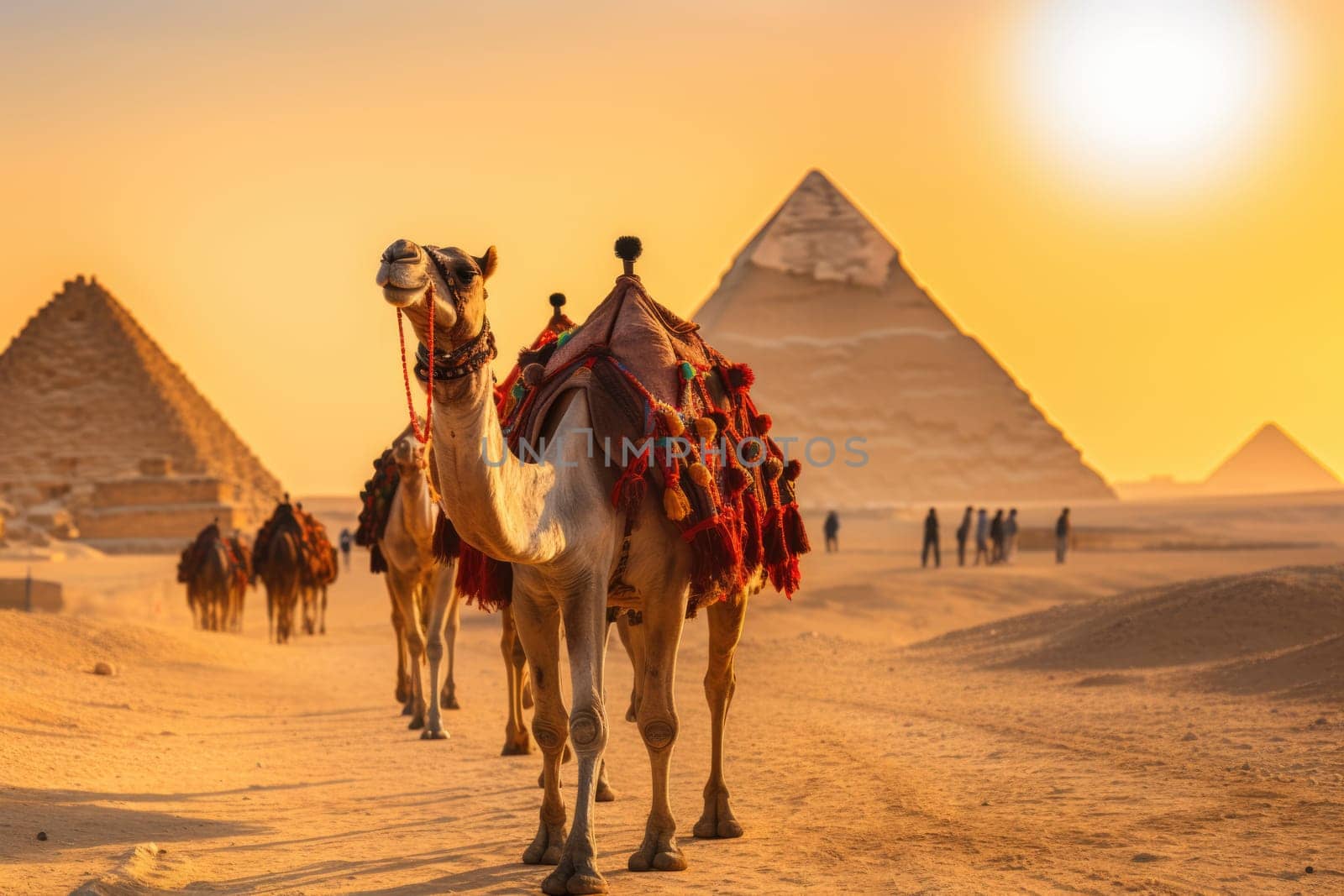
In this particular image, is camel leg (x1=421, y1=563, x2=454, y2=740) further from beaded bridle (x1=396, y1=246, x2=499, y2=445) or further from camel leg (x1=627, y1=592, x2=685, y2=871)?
beaded bridle (x1=396, y1=246, x2=499, y2=445)

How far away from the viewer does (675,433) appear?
6.57m

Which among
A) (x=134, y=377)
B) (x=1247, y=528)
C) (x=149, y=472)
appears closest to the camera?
(x=1247, y=528)

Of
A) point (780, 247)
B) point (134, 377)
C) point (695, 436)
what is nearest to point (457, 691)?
point (695, 436)

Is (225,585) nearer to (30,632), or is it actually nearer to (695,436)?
(30,632)

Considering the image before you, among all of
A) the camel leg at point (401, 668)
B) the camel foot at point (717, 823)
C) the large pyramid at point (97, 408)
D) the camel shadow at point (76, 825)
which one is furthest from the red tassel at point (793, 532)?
the large pyramid at point (97, 408)

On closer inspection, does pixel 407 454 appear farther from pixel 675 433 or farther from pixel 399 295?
pixel 399 295

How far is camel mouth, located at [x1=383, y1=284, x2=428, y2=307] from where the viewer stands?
195 inches

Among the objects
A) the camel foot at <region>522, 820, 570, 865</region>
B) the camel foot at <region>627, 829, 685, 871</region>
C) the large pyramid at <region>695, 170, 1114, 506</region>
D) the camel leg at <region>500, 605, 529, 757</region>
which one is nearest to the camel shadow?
the camel foot at <region>522, 820, 570, 865</region>

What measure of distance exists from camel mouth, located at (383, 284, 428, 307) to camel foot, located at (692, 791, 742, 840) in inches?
117

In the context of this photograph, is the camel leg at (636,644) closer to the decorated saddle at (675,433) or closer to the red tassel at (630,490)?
the decorated saddle at (675,433)

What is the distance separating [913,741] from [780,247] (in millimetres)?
187686

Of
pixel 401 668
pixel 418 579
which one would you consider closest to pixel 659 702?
pixel 418 579

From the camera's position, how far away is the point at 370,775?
9.02 m

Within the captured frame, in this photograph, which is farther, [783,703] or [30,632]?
[30,632]
